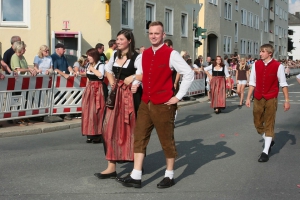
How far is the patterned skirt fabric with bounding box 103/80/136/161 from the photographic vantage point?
20.0ft

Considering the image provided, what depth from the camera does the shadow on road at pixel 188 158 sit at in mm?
6738

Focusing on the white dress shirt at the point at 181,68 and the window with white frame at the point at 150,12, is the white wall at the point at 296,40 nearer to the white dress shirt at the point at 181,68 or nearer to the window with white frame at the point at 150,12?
the window with white frame at the point at 150,12

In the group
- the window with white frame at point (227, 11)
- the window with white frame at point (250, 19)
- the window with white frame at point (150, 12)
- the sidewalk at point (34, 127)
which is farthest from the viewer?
the window with white frame at point (250, 19)

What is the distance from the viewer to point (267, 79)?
7875mm

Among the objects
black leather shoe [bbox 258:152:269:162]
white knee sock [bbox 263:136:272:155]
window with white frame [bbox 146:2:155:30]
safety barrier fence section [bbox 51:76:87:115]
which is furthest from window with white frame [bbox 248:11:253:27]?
black leather shoe [bbox 258:152:269:162]

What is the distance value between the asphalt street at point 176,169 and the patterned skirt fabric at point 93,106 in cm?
34

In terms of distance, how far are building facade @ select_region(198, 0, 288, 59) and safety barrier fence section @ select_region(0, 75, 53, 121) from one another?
79.2ft

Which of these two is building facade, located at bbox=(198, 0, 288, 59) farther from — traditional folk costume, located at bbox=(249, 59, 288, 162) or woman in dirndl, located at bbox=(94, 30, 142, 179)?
A: woman in dirndl, located at bbox=(94, 30, 142, 179)

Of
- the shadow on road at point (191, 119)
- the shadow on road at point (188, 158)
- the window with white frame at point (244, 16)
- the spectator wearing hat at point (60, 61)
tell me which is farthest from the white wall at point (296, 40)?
the shadow on road at point (188, 158)

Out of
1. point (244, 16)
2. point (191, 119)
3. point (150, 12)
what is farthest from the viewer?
point (244, 16)

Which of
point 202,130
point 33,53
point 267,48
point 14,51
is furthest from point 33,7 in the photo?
point 267,48

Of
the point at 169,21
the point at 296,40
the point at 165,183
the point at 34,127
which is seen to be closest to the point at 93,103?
the point at 34,127

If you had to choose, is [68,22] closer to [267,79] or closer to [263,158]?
[267,79]

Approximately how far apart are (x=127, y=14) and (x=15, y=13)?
600 cm
